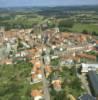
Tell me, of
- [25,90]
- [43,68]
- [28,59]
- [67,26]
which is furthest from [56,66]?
[67,26]

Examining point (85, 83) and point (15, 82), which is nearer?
point (85, 83)

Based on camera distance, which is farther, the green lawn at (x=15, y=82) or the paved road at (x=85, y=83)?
the paved road at (x=85, y=83)

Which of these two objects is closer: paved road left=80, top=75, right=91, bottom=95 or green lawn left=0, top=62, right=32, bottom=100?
green lawn left=0, top=62, right=32, bottom=100

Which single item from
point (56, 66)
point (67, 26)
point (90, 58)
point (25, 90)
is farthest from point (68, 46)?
point (67, 26)

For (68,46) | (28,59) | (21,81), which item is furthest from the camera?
(68,46)

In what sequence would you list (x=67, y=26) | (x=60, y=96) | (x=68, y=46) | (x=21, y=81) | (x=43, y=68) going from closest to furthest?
(x=60, y=96), (x=21, y=81), (x=43, y=68), (x=68, y=46), (x=67, y=26)

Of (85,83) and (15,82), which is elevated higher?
(85,83)

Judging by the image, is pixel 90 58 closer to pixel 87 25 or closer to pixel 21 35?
pixel 21 35

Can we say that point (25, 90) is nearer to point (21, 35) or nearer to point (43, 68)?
point (43, 68)

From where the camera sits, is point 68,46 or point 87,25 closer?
point 68,46
